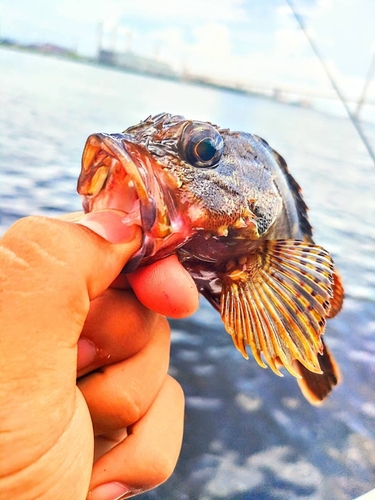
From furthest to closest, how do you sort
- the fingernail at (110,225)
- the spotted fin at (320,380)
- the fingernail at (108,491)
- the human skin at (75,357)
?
the spotted fin at (320,380)
the fingernail at (108,491)
the fingernail at (110,225)
the human skin at (75,357)

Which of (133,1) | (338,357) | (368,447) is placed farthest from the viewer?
(133,1)

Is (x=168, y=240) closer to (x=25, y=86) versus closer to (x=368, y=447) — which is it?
(x=368, y=447)

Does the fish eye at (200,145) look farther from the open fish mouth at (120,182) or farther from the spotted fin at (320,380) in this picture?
the spotted fin at (320,380)

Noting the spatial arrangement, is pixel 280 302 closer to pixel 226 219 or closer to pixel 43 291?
pixel 226 219

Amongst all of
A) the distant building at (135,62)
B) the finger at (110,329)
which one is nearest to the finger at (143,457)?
the finger at (110,329)

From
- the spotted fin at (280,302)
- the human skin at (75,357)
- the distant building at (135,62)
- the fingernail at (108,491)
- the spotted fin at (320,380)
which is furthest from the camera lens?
the distant building at (135,62)

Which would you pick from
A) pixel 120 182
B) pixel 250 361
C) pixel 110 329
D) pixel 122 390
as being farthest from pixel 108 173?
pixel 250 361

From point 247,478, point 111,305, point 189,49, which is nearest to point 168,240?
point 111,305
